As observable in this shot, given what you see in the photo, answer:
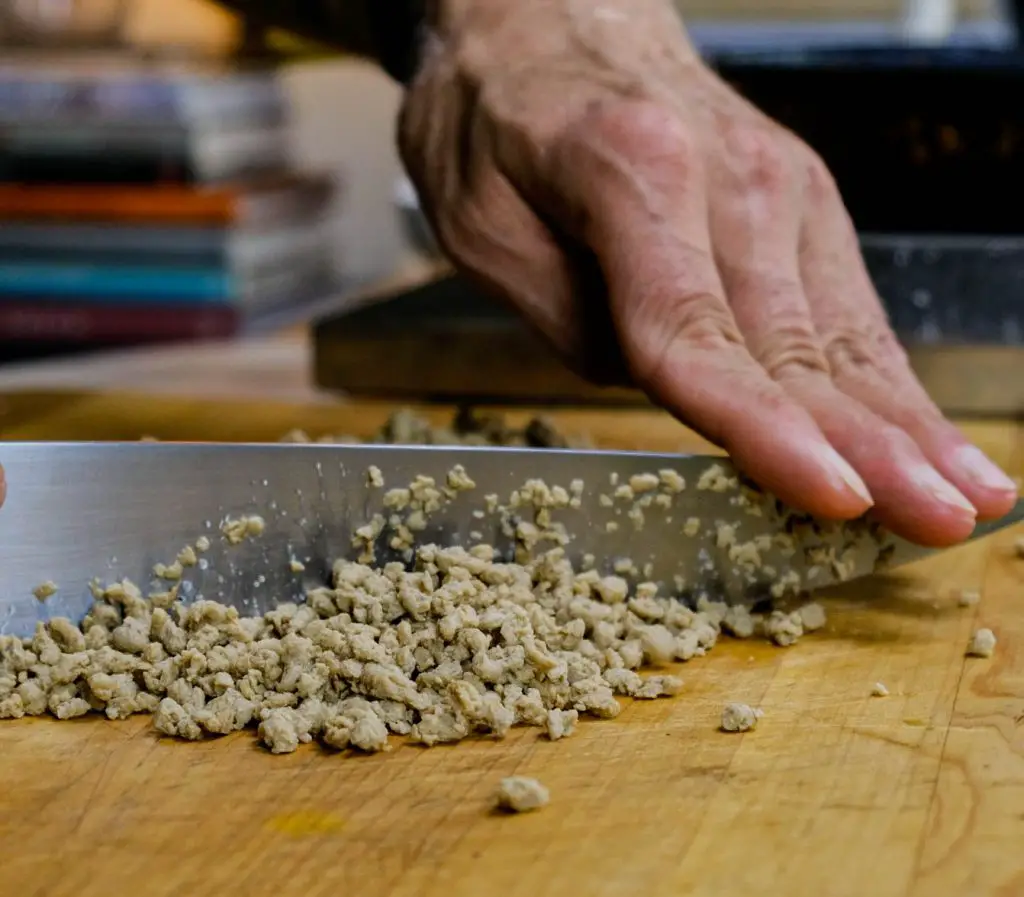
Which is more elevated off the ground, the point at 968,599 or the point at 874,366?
the point at 874,366

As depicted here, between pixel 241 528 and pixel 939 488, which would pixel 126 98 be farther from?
pixel 939 488

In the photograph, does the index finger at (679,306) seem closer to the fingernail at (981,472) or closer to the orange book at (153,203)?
the fingernail at (981,472)

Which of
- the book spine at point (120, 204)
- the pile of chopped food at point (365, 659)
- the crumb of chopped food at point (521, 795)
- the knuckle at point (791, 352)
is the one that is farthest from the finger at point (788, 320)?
the book spine at point (120, 204)

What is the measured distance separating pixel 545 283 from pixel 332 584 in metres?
0.30

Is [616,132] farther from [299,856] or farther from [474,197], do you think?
[299,856]

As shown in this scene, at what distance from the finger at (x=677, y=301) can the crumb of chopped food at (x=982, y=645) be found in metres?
0.10

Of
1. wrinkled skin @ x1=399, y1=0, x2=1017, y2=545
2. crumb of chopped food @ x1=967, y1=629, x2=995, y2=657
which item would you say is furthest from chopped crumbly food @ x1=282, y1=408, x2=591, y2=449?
crumb of chopped food @ x1=967, y1=629, x2=995, y2=657

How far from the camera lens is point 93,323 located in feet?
7.21

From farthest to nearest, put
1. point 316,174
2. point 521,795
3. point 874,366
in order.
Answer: point 316,174
point 874,366
point 521,795

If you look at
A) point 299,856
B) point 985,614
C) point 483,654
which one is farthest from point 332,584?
point 985,614

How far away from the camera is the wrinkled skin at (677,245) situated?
845 mm

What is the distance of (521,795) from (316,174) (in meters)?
1.90

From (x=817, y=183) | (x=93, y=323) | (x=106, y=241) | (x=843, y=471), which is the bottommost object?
(x=93, y=323)

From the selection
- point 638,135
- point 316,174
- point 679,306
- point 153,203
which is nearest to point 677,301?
point 679,306
